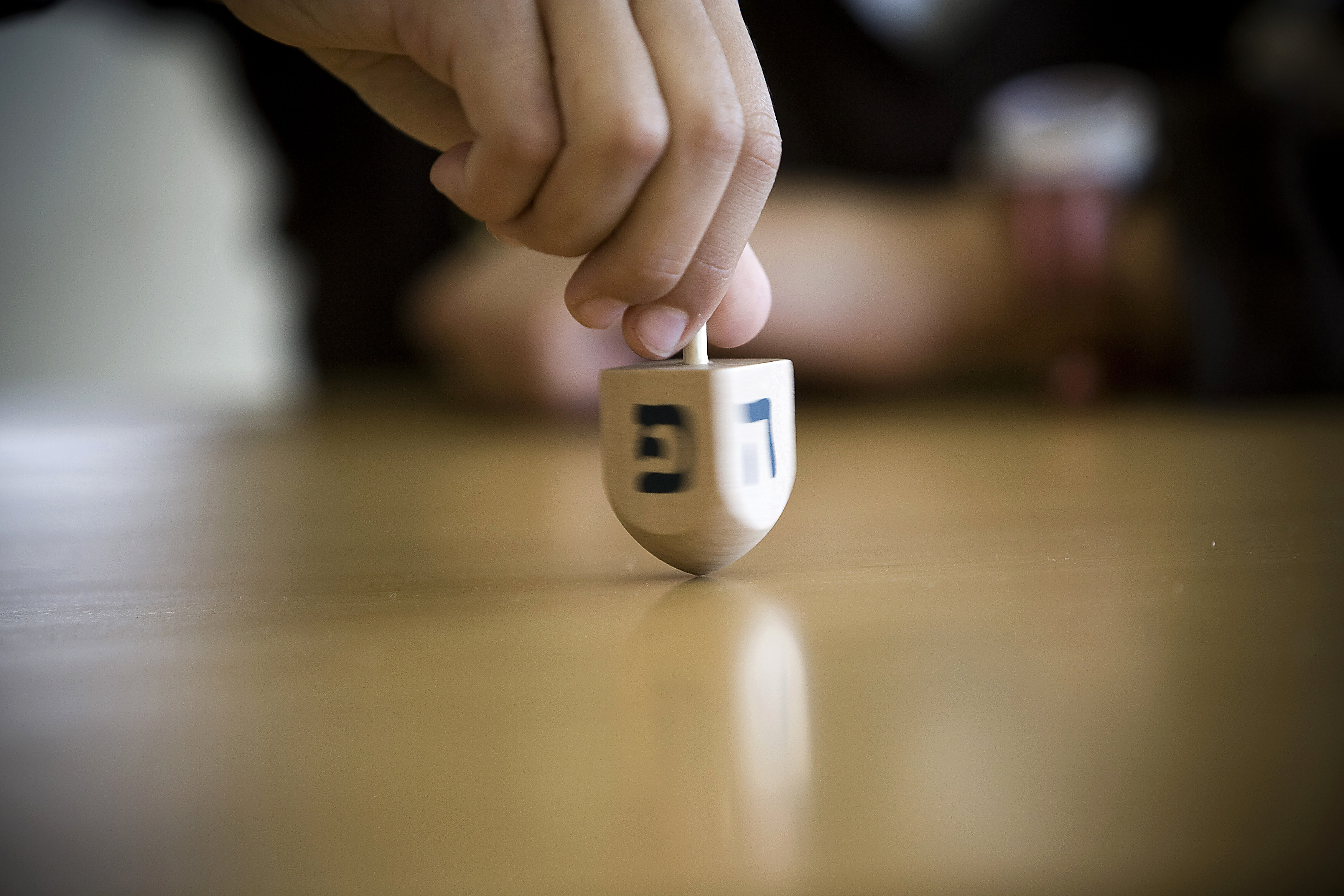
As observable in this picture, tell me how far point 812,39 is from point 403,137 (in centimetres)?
81

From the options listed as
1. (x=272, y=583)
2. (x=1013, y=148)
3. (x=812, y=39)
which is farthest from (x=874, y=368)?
(x=272, y=583)

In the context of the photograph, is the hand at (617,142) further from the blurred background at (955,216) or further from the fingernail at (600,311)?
the blurred background at (955,216)

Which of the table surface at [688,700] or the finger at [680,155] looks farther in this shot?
the finger at [680,155]

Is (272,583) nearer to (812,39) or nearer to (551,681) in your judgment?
(551,681)

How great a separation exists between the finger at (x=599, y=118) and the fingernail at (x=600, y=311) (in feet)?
0.09

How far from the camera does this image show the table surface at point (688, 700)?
0.74 feet

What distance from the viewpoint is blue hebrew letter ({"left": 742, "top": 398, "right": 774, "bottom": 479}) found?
45cm

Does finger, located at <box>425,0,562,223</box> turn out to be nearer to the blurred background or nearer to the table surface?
the table surface

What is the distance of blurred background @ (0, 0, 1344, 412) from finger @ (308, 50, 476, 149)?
0.24 m

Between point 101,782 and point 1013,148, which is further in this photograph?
point 1013,148

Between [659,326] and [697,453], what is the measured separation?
0.19 ft

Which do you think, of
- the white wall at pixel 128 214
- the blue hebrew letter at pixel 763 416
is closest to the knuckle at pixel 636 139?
the blue hebrew letter at pixel 763 416

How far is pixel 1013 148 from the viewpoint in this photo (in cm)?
125

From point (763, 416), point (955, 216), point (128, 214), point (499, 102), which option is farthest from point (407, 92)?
point (128, 214)
